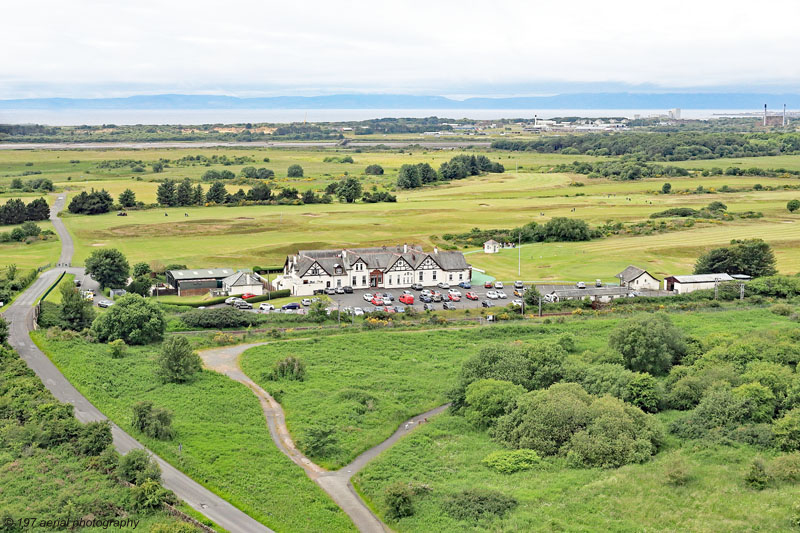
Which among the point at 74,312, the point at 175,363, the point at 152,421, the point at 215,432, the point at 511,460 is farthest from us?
the point at 74,312

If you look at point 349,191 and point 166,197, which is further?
point 349,191

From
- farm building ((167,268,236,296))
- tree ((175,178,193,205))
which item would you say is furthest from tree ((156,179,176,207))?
farm building ((167,268,236,296))

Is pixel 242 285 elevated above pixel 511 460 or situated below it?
above

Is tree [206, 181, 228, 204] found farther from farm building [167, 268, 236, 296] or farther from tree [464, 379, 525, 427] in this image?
tree [464, 379, 525, 427]

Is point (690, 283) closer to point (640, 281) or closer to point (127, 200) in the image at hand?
point (640, 281)

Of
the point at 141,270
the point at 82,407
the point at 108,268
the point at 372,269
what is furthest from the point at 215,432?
the point at 141,270

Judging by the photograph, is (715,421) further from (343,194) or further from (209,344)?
(343,194)
